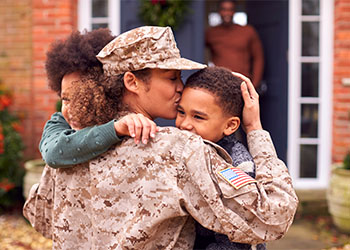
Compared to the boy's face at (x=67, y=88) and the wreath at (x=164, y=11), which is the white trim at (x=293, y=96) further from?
the boy's face at (x=67, y=88)

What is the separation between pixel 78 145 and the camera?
134cm

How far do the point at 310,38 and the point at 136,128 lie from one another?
4.15 metres

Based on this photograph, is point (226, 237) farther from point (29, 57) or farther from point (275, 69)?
point (275, 69)

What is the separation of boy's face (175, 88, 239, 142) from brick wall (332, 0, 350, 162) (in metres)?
3.54

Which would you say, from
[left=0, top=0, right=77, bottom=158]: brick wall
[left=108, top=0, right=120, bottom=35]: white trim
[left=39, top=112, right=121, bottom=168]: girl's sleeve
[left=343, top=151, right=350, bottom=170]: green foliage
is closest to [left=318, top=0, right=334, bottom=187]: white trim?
[left=343, top=151, right=350, bottom=170]: green foliage

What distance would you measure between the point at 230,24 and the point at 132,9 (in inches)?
48.5

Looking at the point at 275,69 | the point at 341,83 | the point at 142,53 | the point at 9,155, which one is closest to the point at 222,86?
the point at 142,53

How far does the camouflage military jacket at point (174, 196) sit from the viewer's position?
1258mm

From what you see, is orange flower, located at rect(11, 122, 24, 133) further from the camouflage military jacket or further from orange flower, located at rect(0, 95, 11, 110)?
the camouflage military jacket

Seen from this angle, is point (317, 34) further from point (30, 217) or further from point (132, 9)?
point (30, 217)

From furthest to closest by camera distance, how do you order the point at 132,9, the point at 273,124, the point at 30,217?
the point at 273,124
the point at 132,9
the point at 30,217

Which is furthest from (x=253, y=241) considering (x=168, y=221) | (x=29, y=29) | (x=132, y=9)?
(x=29, y=29)

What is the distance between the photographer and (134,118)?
1308mm

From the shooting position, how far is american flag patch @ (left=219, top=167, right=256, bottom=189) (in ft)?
4.08
